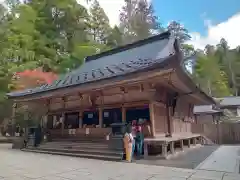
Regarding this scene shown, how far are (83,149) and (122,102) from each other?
8.01 ft

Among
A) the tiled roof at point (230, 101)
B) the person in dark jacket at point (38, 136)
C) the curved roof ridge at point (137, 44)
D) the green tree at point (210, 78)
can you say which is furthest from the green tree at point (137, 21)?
the person in dark jacket at point (38, 136)

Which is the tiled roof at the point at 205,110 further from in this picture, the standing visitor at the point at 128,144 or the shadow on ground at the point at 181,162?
the standing visitor at the point at 128,144

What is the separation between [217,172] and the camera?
4.88 meters

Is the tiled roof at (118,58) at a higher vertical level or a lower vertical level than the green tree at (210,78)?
lower

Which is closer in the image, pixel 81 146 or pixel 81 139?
pixel 81 146

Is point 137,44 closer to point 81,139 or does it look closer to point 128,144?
point 81,139

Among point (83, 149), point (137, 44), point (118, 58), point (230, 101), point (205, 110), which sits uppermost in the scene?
point (137, 44)

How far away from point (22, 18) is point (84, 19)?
7428 mm

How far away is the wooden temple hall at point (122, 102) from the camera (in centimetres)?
698

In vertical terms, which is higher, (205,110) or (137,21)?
(137,21)

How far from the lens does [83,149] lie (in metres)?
8.36

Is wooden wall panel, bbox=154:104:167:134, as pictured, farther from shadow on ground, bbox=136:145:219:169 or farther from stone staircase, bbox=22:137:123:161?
stone staircase, bbox=22:137:123:161

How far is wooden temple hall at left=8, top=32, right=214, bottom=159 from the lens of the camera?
6.98 metres

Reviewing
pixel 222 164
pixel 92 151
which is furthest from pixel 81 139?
pixel 222 164
